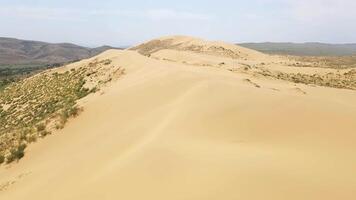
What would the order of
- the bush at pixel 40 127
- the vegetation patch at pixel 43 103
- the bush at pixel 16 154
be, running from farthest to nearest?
the bush at pixel 40 127, the vegetation patch at pixel 43 103, the bush at pixel 16 154

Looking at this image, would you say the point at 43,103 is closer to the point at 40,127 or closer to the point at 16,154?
the point at 40,127

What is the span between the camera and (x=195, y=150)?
8.54 m

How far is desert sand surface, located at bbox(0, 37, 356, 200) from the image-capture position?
6832 mm

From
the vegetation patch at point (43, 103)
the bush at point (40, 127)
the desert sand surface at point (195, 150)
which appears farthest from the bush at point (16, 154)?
the bush at point (40, 127)

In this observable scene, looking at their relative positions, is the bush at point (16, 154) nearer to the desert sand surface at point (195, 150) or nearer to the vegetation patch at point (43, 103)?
the vegetation patch at point (43, 103)

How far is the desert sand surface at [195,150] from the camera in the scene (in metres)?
6.83

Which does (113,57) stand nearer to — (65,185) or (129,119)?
(129,119)

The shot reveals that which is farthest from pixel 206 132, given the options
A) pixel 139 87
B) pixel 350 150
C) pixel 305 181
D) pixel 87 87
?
pixel 87 87

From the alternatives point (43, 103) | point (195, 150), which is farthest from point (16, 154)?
point (43, 103)

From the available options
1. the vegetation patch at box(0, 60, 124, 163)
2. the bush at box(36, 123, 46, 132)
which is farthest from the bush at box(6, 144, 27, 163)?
the bush at box(36, 123, 46, 132)

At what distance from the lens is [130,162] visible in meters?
8.31

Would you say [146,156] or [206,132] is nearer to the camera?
[146,156]

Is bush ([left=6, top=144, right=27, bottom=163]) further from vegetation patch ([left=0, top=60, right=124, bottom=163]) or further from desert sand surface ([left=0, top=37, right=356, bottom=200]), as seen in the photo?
desert sand surface ([left=0, top=37, right=356, bottom=200])

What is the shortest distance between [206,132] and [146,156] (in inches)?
92.9
